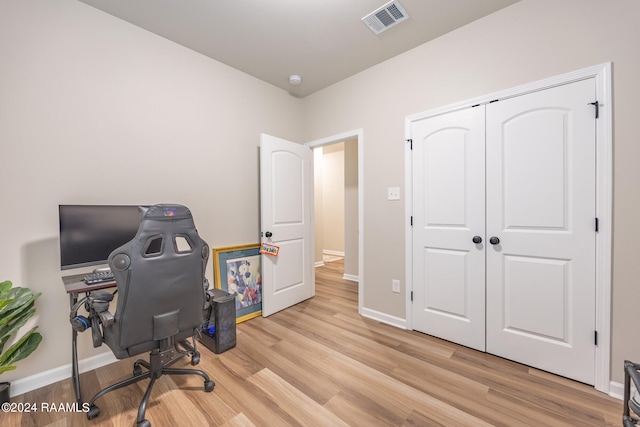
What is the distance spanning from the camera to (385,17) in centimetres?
216

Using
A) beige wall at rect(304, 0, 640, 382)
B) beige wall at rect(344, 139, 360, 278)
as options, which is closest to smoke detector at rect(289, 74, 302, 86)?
beige wall at rect(304, 0, 640, 382)

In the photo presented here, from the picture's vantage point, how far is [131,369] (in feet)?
6.65

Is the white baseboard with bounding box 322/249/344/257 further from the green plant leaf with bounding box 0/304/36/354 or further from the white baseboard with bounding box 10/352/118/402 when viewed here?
the green plant leaf with bounding box 0/304/36/354

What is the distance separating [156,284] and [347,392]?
4.57ft

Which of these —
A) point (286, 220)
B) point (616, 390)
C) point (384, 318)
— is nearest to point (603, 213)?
point (616, 390)

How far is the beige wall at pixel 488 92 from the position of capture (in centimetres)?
165

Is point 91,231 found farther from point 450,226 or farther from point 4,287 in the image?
point 450,226

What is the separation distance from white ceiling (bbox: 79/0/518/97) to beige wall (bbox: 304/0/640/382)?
0.19 meters

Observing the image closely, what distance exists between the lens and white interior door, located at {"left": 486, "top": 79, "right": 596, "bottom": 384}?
1779 mm

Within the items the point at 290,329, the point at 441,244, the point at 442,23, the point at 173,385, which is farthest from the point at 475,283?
the point at 173,385

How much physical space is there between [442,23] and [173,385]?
3.55 metres

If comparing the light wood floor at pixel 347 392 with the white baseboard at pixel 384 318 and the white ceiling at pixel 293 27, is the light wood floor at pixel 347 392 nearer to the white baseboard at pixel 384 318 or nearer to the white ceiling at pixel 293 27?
the white baseboard at pixel 384 318

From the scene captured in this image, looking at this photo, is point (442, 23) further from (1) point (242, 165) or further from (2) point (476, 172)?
(1) point (242, 165)

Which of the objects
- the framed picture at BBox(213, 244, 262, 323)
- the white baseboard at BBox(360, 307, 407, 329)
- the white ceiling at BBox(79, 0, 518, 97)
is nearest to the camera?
the white ceiling at BBox(79, 0, 518, 97)
